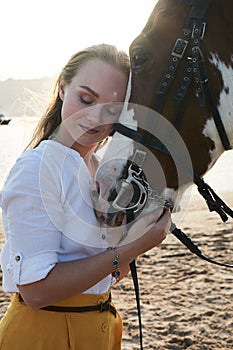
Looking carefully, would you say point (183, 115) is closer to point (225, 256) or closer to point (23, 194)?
point (23, 194)

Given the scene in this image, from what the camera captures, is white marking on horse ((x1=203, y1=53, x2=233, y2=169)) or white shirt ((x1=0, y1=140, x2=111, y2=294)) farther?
white marking on horse ((x1=203, y1=53, x2=233, y2=169))

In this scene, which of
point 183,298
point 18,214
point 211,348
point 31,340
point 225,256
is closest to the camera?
point 18,214

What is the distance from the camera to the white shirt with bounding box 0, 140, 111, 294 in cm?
173

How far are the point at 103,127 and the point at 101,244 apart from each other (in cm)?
47

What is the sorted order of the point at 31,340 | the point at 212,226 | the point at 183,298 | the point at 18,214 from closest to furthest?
1. the point at 18,214
2. the point at 31,340
3. the point at 183,298
4. the point at 212,226

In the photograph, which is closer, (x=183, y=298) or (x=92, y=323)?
(x=92, y=323)

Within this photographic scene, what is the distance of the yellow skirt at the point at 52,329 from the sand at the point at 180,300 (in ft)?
7.16

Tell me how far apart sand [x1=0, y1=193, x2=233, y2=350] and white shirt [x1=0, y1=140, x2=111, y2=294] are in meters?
2.39

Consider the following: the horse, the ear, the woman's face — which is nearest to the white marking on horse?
the horse

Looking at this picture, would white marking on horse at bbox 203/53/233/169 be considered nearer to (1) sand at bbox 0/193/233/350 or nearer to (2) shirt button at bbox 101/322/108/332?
(2) shirt button at bbox 101/322/108/332

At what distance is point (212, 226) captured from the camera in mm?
7660

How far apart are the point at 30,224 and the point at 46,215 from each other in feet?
0.22

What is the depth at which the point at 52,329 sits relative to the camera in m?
1.89

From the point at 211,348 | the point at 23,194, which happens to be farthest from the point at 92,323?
the point at 211,348
